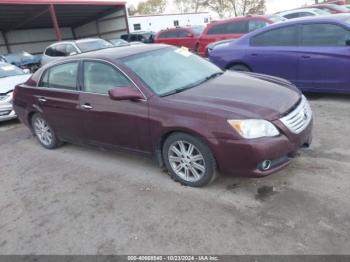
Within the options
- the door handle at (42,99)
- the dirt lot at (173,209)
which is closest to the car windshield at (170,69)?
the dirt lot at (173,209)

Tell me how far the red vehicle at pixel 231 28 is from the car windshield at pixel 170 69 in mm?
5986

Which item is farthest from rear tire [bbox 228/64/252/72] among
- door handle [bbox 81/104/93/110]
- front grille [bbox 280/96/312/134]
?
door handle [bbox 81/104/93/110]

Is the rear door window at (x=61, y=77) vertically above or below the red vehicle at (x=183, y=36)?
above

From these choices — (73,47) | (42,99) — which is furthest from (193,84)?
(73,47)

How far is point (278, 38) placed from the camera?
20.9 feet

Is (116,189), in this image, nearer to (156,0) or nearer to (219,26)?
(219,26)

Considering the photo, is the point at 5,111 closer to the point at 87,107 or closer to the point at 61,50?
the point at 87,107

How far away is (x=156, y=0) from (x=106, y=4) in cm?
4433

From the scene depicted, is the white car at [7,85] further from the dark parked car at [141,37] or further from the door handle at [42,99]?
the dark parked car at [141,37]

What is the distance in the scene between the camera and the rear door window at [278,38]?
6.16 m

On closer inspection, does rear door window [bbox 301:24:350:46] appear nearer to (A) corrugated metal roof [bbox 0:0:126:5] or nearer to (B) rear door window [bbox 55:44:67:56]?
(B) rear door window [bbox 55:44:67:56]

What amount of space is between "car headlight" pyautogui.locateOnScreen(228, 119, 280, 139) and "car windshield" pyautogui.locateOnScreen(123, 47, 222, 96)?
0.96m

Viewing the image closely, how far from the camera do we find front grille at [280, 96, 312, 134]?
332 cm

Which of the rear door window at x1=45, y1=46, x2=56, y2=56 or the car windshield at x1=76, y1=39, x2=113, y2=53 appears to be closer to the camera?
the car windshield at x1=76, y1=39, x2=113, y2=53
